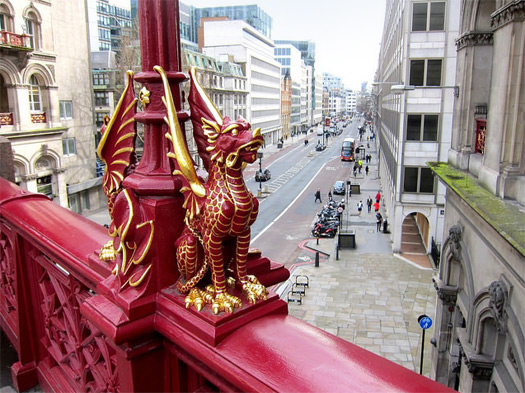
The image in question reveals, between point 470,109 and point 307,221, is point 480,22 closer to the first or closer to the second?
point 470,109

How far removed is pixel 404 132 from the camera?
28.8 m

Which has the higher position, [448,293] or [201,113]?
[201,113]

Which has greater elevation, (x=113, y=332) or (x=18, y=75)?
(x=18, y=75)

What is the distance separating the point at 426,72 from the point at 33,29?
2508 centimetres

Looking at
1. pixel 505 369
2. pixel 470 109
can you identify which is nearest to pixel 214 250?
pixel 505 369

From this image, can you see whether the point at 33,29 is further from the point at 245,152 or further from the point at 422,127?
the point at 245,152

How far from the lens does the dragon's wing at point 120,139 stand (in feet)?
9.25

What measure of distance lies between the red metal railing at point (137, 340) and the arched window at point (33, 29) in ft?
96.9

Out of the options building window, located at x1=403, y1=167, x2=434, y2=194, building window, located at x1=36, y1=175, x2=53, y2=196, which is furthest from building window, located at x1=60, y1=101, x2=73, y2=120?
building window, located at x1=403, y1=167, x2=434, y2=194

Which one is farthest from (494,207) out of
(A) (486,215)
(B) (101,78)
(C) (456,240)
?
(B) (101,78)

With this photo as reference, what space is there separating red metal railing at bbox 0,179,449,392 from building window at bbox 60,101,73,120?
104ft

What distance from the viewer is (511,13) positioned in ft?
32.3

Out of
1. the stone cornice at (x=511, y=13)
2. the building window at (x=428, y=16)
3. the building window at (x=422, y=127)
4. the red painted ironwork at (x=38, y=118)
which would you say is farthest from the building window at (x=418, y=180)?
the red painted ironwork at (x=38, y=118)

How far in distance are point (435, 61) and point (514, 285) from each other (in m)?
22.0
